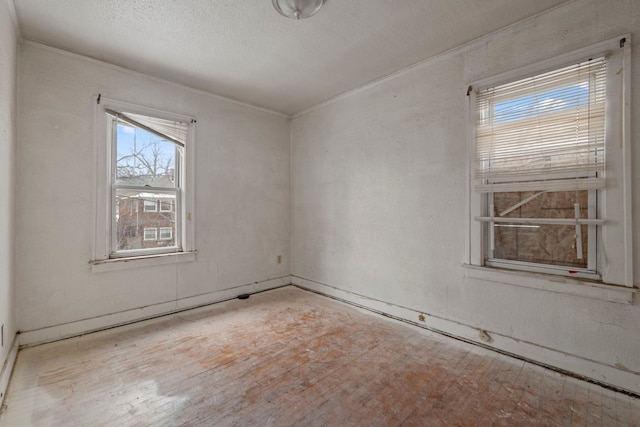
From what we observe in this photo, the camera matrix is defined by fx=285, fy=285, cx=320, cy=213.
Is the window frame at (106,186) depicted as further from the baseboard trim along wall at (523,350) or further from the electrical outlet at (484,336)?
the electrical outlet at (484,336)

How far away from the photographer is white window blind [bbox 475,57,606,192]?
198 centimetres

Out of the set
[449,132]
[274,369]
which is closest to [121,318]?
[274,369]

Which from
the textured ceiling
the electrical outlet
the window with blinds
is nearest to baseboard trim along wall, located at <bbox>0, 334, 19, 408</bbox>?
the textured ceiling

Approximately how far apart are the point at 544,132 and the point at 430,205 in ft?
3.43

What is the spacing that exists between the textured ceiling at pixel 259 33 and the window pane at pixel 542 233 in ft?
4.61

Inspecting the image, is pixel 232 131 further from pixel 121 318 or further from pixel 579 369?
pixel 579 369

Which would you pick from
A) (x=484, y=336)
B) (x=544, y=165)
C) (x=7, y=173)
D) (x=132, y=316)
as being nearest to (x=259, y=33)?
(x=7, y=173)

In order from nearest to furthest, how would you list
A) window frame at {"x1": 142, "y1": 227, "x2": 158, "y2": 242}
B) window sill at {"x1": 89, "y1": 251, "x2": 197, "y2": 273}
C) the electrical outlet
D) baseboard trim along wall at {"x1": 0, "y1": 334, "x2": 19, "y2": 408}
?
1. baseboard trim along wall at {"x1": 0, "y1": 334, "x2": 19, "y2": 408}
2. the electrical outlet
3. window sill at {"x1": 89, "y1": 251, "x2": 197, "y2": 273}
4. window frame at {"x1": 142, "y1": 227, "x2": 158, "y2": 242}

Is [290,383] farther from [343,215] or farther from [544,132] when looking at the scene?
[544,132]

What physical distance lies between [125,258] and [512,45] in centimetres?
406

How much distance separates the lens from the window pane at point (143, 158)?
9.78 feet

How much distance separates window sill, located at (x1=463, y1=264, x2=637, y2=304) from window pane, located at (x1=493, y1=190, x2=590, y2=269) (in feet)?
0.48

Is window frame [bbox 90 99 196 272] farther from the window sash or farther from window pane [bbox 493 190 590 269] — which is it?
window pane [bbox 493 190 590 269]

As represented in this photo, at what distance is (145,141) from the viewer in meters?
3.14
